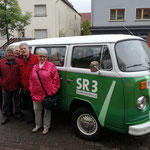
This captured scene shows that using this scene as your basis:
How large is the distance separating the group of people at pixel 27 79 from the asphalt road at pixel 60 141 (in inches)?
9.9

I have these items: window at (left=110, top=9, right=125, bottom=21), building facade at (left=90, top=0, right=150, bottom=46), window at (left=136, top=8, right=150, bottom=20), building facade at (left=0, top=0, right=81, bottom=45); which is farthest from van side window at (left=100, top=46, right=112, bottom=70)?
building facade at (left=0, top=0, right=81, bottom=45)

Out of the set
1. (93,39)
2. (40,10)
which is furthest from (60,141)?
(40,10)

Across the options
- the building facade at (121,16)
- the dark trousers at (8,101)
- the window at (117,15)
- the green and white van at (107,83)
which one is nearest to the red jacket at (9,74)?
the dark trousers at (8,101)

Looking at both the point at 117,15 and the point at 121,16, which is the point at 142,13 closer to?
the point at 121,16

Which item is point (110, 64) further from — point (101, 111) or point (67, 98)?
point (67, 98)

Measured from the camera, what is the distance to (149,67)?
10.4 feet

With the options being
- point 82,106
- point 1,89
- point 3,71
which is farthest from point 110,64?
point 1,89

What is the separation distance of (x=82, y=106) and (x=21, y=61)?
1739 mm

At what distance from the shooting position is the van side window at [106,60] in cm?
301

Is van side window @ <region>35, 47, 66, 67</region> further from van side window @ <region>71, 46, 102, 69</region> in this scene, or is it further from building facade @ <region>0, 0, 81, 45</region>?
building facade @ <region>0, 0, 81, 45</region>

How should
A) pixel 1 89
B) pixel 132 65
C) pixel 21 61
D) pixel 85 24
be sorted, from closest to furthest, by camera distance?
pixel 132 65 → pixel 21 61 → pixel 1 89 → pixel 85 24

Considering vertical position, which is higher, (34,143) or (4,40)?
(4,40)

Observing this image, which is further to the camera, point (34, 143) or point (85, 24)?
point (85, 24)

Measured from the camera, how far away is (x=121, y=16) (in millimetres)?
18344
